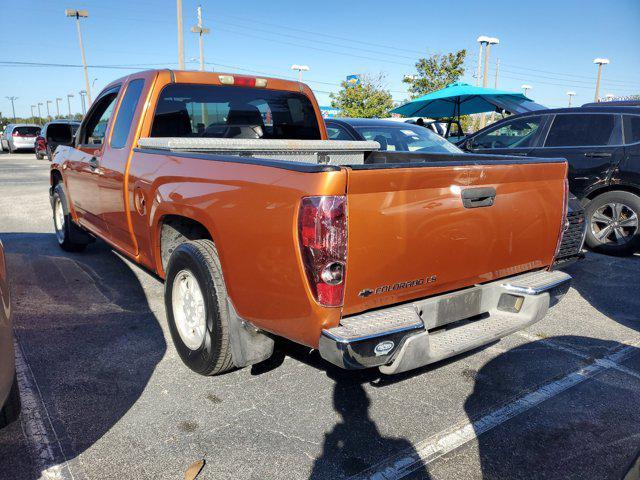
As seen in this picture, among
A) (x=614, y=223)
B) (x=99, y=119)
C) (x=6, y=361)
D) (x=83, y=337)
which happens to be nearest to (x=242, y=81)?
(x=99, y=119)

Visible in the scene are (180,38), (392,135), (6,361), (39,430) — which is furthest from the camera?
(180,38)

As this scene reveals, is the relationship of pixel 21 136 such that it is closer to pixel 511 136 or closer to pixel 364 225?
pixel 511 136

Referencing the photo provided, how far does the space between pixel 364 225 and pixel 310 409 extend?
1.24m

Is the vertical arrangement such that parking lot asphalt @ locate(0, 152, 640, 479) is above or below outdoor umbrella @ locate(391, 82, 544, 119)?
below

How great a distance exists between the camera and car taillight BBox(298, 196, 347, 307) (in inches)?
84.2

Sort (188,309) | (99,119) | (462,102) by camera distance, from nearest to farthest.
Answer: (188,309) → (99,119) → (462,102)

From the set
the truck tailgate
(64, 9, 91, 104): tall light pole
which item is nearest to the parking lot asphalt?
the truck tailgate

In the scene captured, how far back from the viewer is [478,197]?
2635 mm

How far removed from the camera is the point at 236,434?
8.51 feet

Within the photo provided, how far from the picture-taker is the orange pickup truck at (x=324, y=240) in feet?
7.27

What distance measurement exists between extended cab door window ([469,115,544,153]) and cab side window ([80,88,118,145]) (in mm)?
5263

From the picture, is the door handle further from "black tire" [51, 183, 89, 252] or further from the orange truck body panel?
"black tire" [51, 183, 89, 252]

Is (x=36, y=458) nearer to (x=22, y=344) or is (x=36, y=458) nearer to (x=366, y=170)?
(x=22, y=344)

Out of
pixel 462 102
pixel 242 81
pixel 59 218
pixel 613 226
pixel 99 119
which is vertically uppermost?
pixel 462 102
